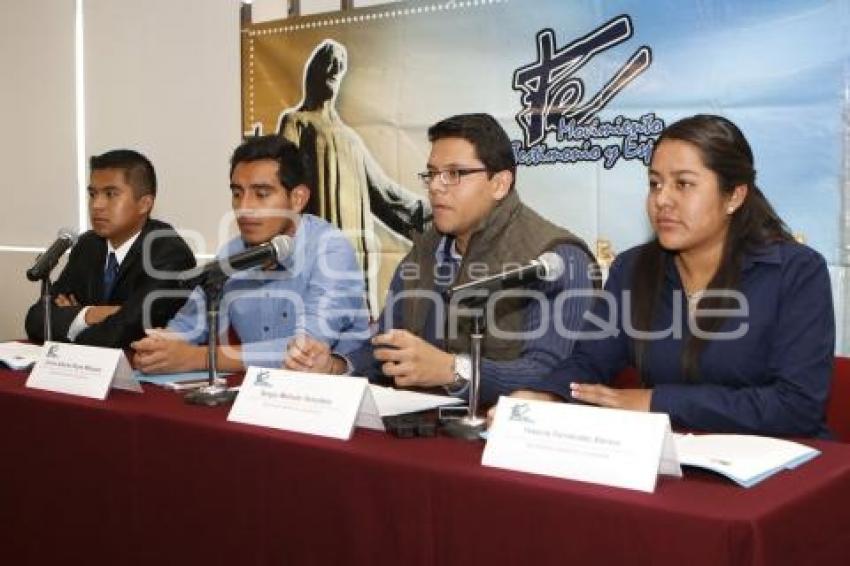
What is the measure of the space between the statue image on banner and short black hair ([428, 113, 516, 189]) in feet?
4.30

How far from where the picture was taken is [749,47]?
271 centimetres

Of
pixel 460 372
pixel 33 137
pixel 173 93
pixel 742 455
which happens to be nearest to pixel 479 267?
pixel 460 372

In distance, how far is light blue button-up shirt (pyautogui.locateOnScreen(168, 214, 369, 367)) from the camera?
255cm

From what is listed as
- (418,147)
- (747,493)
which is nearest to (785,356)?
(747,493)

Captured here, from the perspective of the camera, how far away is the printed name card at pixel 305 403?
159 cm

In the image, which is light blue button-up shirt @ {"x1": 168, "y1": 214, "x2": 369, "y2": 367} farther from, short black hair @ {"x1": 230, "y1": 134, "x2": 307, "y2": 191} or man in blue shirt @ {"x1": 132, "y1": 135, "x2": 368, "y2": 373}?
short black hair @ {"x1": 230, "y1": 134, "x2": 307, "y2": 191}

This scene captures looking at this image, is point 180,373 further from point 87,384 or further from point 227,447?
point 227,447

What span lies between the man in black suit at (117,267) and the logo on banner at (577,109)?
1.22 m

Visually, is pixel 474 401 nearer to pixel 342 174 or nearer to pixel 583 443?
pixel 583 443

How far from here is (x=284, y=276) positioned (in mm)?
2643

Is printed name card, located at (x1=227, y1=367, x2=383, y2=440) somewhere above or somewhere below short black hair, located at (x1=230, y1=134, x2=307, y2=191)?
below

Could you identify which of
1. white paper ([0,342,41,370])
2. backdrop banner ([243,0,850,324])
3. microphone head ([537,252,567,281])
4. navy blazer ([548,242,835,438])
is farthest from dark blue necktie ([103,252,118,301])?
microphone head ([537,252,567,281])

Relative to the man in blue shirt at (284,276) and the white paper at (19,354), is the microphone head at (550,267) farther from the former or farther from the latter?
the white paper at (19,354)

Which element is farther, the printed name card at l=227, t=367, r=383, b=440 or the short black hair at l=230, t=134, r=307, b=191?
the short black hair at l=230, t=134, r=307, b=191
